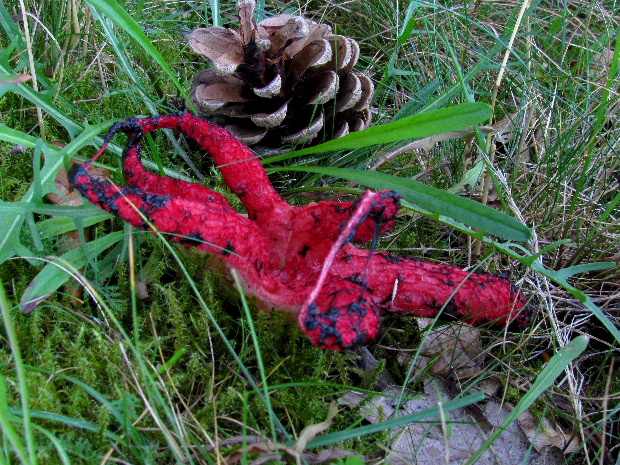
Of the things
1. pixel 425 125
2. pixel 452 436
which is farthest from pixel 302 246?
pixel 452 436

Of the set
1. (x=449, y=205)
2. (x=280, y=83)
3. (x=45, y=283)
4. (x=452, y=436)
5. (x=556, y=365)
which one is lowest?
(x=452, y=436)

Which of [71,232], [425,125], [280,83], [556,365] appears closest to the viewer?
[556,365]

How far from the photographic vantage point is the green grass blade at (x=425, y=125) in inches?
76.7

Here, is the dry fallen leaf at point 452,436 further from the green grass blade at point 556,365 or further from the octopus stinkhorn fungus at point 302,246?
the octopus stinkhorn fungus at point 302,246


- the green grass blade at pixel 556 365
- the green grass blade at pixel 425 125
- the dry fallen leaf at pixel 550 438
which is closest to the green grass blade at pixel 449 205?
the green grass blade at pixel 425 125

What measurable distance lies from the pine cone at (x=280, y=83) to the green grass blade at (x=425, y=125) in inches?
15.7

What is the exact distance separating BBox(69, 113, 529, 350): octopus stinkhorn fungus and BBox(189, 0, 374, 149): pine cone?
0.59 m

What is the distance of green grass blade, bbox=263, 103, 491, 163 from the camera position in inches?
76.7

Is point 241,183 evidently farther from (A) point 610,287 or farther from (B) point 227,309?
(A) point 610,287

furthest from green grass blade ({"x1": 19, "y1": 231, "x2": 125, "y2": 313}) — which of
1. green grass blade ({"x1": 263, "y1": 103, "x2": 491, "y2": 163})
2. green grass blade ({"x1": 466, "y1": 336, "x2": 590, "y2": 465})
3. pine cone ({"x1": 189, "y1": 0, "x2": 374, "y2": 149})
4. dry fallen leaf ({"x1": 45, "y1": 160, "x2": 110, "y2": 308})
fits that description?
green grass blade ({"x1": 466, "y1": 336, "x2": 590, "y2": 465})

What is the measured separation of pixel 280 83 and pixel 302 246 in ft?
3.18

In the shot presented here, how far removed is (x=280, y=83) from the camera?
2.47 m

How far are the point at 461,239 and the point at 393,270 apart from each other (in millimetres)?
771

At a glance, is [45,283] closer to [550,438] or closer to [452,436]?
[452,436]
